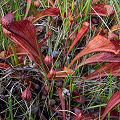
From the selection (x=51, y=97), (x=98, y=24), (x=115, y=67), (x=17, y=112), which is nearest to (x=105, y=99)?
A: (x=115, y=67)

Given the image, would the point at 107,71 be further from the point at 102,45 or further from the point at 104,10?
the point at 104,10

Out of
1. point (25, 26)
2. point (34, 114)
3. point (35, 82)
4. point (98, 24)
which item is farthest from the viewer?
point (98, 24)

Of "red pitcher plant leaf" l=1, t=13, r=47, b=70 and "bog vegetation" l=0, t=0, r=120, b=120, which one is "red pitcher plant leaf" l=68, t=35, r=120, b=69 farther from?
"red pitcher plant leaf" l=1, t=13, r=47, b=70

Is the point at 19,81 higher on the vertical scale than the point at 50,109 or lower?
higher

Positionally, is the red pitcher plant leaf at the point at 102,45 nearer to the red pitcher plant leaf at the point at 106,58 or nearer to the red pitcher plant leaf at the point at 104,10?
the red pitcher plant leaf at the point at 106,58

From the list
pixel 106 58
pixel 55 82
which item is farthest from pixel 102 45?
pixel 55 82

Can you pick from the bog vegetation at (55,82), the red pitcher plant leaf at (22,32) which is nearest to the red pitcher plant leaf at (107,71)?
the bog vegetation at (55,82)

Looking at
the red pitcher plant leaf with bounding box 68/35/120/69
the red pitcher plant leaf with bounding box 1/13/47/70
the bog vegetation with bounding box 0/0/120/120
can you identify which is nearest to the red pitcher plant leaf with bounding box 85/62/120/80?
the bog vegetation with bounding box 0/0/120/120

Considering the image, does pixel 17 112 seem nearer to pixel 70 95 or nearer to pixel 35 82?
pixel 35 82
